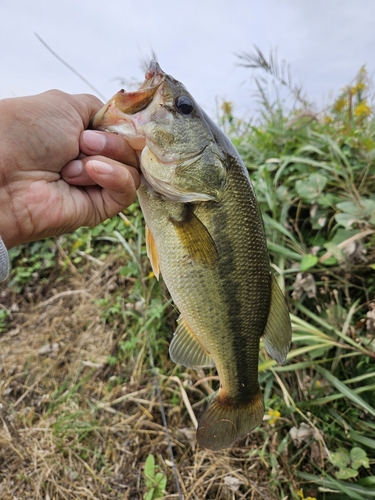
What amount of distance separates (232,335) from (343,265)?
1033 mm

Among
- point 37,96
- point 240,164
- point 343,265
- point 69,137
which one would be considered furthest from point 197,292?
point 343,265

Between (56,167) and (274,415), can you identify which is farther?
(274,415)

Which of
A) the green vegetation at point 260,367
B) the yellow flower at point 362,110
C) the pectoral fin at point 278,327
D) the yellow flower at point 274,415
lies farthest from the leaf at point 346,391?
the yellow flower at point 362,110

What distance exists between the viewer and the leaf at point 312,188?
2.31m

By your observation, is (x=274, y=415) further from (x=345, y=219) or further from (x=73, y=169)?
(x=73, y=169)

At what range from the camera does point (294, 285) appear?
2215 millimetres

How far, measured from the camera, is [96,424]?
8.09ft

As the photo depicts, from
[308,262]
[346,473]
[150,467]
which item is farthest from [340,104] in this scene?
[150,467]

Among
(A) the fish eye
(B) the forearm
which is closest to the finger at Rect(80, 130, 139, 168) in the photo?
(A) the fish eye

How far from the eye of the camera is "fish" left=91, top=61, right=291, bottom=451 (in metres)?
1.24

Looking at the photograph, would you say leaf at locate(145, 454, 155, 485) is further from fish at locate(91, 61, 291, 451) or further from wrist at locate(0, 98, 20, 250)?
wrist at locate(0, 98, 20, 250)

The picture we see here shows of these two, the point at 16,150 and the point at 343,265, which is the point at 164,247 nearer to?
the point at 16,150

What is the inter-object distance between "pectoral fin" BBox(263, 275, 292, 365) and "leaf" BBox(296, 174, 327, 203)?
3.68 ft

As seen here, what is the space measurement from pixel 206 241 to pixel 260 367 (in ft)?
3.31
